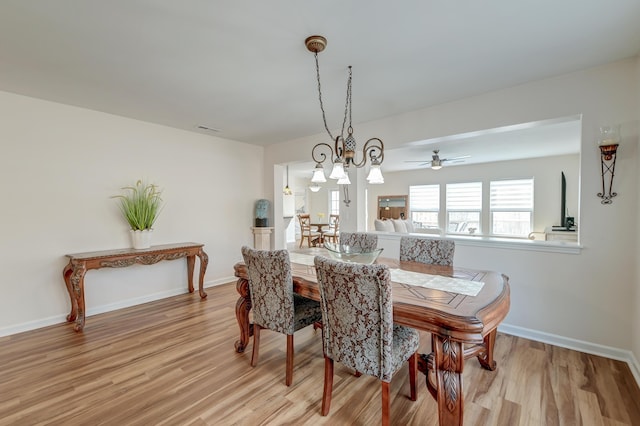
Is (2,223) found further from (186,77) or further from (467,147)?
(467,147)

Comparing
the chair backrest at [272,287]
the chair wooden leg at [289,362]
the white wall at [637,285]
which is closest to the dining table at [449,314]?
the chair backrest at [272,287]

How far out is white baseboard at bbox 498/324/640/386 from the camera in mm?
2232

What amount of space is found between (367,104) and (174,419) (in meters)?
3.27

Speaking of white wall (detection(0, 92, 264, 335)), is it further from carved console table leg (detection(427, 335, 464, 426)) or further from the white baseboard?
the white baseboard

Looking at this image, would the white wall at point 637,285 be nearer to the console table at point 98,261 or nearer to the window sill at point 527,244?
the window sill at point 527,244

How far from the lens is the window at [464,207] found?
23.4 ft

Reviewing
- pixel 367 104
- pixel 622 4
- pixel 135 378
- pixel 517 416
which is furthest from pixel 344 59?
pixel 135 378

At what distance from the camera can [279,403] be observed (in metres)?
1.88

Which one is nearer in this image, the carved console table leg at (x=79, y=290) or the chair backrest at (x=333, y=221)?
the carved console table leg at (x=79, y=290)

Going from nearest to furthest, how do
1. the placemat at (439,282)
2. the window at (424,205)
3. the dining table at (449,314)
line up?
1. the dining table at (449,314)
2. the placemat at (439,282)
3. the window at (424,205)

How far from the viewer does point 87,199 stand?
3371 millimetres

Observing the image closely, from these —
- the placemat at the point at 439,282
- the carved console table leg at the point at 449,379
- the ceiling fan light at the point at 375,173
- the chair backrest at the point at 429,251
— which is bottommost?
the carved console table leg at the point at 449,379

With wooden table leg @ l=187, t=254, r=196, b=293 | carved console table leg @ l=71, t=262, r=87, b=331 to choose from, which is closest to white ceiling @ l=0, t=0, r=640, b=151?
carved console table leg @ l=71, t=262, r=87, b=331

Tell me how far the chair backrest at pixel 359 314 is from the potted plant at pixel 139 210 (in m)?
2.94
